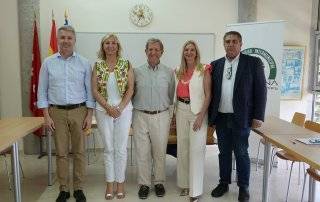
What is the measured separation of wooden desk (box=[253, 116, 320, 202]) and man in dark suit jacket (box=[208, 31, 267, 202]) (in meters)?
0.20

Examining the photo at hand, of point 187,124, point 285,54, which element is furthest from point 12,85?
point 285,54

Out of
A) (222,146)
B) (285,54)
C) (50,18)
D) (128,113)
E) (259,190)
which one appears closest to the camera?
(128,113)

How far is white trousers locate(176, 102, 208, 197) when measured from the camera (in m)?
3.13

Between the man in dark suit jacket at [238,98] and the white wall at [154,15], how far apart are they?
210cm

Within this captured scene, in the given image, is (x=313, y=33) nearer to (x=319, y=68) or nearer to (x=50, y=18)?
(x=319, y=68)

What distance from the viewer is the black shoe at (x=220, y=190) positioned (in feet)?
11.2

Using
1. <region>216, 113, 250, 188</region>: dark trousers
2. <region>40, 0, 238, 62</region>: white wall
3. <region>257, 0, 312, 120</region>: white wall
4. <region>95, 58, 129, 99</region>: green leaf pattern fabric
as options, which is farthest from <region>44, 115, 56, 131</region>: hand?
<region>257, 0, 312, 120</region>: white wall

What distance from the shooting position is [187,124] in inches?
125

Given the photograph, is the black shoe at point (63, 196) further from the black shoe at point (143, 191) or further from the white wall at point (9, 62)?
the white wall at point (9, 62)

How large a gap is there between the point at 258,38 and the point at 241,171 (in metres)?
1.82

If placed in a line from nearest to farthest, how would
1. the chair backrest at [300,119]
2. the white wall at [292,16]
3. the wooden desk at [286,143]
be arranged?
1. the wooden desk at [286,143]
2. the chair backrest at [300,119]
3. the white wall at [292,16]

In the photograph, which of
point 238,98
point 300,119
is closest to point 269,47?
point 300,119

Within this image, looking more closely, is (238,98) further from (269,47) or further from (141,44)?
(141,44)

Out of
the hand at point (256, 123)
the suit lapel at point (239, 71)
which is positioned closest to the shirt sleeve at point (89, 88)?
the suit lapel at point (239, 71)
